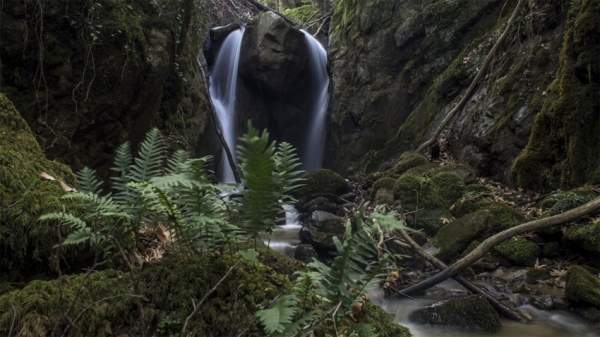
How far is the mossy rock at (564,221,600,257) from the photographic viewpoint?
5.34 meters

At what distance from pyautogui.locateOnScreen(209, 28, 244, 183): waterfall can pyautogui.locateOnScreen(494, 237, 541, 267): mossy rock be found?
12.2 meters

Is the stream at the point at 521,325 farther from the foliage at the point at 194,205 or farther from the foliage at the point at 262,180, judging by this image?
the foliage at the point at 262,180

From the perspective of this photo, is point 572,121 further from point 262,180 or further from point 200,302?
point 200,302

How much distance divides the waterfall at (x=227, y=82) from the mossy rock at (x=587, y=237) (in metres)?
13.0

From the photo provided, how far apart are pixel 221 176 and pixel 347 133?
465 cm

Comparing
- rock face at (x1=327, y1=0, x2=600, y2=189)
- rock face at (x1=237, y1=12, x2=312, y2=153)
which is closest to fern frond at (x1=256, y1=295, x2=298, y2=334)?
rock face at (x1=327, y1=0, x2=600, y2=189)

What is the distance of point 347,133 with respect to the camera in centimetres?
1692

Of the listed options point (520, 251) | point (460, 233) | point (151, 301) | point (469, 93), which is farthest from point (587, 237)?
point (469, 93)

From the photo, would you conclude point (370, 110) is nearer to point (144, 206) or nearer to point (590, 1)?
point (590, 1)

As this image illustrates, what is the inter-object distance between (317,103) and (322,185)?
8.55 meters

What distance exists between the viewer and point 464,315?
15.4 ft

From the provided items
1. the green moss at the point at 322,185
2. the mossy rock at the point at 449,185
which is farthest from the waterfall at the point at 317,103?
the mossy rock at the point at 449,185

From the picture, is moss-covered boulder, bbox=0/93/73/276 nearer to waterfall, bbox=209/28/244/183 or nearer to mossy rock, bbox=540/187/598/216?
mossy rock, bbox=540/187/598/216

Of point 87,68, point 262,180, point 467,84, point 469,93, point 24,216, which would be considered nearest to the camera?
point 262,180
